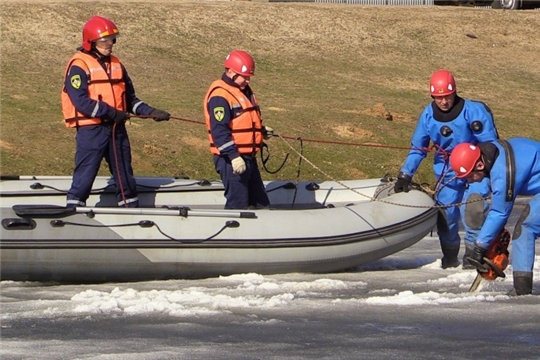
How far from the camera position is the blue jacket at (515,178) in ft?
27.4

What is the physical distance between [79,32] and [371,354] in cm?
1738

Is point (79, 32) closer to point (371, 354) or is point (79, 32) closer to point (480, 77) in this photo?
point (480, 77)

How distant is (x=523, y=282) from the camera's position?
28.9 feet

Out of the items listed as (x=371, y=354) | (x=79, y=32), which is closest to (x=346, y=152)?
(x=79, y=32)

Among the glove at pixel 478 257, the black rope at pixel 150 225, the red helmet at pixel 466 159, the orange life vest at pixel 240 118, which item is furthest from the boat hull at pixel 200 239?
the red helmet at pixel 466 159

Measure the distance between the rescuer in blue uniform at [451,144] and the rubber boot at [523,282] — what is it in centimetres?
120

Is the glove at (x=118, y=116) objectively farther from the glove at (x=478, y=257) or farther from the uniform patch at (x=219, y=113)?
the glove at (x=478, y=257)

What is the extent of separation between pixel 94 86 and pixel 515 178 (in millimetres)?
3686

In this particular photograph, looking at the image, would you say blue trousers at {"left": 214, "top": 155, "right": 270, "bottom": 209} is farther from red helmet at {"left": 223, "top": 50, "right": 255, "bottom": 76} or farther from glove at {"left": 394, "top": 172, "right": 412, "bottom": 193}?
glove at {"left": 394, "top": 172, "right": 412, "bottom": 193}

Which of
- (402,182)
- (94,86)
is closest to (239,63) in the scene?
(94,86)

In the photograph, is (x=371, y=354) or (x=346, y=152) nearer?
(x=371, y=354)

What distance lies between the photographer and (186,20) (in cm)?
2595

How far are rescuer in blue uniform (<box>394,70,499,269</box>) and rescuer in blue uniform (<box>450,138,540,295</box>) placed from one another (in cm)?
129

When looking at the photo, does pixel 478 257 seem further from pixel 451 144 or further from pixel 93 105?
pixel 93 105
